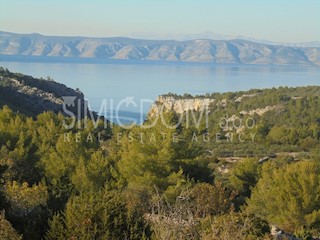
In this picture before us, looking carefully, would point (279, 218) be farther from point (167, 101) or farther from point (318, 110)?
point (167, 101)

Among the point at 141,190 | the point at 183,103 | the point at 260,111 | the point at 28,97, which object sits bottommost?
the point at 183,103

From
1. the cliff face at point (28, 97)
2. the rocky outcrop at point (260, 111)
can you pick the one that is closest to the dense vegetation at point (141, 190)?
the cliff face at point (28, 97)

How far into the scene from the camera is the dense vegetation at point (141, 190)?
734 cm

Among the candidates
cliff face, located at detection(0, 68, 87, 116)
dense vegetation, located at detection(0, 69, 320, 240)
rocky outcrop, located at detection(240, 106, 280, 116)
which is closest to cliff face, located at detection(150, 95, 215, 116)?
rocky outcrop, located at detection(240, 106, 280, 116)

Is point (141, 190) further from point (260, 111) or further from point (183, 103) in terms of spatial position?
point (183, 103)

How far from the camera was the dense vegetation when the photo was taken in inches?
289

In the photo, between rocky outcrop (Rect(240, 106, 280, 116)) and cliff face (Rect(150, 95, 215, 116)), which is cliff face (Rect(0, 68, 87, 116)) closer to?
cliff face (Rect(150, 95, 215, 116))

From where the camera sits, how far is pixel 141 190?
43.2ft

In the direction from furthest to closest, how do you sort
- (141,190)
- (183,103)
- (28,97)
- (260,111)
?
(183,103)
(260,111)
(28,97)
(141,190)

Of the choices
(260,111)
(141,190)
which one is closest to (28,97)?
(260,111)

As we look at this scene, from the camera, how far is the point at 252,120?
5047 centimetres

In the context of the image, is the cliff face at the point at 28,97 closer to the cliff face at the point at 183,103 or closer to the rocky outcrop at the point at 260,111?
the cliff face at the point at 183,103

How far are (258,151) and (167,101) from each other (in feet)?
116

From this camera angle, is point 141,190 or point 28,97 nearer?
point 141,190
